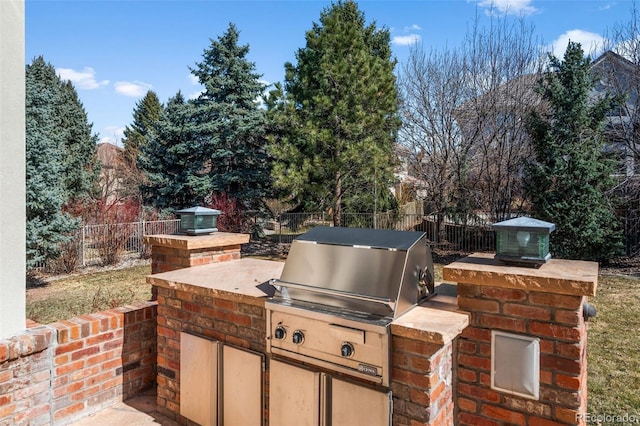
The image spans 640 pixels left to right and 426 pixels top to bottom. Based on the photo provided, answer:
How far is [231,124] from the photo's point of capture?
1580cm

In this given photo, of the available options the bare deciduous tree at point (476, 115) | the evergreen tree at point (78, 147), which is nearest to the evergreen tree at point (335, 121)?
A: the bare deciduous tree at point (476, 115)

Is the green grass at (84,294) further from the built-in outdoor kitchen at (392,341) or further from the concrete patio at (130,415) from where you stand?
Answer: the built-in outdoor kitchen at (392,341)

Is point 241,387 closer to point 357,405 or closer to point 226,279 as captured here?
point 226,279

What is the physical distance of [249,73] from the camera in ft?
55.1

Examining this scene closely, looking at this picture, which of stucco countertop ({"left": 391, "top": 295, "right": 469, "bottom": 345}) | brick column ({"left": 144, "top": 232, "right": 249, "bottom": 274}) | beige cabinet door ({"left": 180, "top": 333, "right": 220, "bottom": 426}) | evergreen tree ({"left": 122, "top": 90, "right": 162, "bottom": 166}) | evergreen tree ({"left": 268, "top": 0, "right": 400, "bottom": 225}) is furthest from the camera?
evergreen tree ({"left": 122, "top": 90, "right": 162, "bottom": 166})

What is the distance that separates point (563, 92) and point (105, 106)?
19.8m

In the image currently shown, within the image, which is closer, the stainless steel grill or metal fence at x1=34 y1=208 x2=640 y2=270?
the stainless steel grill

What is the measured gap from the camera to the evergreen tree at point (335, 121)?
1265cm

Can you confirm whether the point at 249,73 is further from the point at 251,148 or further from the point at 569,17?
the point at 569,17

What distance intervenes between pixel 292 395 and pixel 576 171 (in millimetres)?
10877

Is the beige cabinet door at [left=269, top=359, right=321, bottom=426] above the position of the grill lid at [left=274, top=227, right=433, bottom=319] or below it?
below

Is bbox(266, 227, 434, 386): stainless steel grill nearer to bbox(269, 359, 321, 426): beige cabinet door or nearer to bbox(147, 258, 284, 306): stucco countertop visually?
bbox(269, 359, 321, 426): beige cabinet door

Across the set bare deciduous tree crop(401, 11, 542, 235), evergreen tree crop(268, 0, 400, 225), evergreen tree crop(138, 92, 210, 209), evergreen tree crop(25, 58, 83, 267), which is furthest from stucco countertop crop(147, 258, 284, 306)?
evergreen tree crop(138, 92, 210, 209)

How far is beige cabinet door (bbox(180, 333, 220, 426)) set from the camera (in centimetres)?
257
